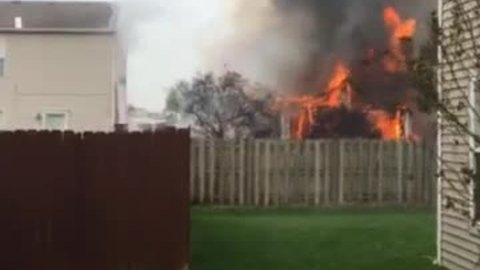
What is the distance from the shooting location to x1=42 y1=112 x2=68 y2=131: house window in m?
33.8

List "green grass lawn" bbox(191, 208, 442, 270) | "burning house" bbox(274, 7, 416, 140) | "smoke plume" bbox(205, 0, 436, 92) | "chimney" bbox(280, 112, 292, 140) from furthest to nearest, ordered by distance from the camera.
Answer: "smoke plume" bbox(205, 0, 436, 92), "chimney" bbox(280, 112, 292, 140), "burning house" bbox(274, 7, 416, 140), "green grass lawn" bbox(191, 208, 442, 270)

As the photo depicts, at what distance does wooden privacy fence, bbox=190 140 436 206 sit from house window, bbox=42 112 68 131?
10657 mm

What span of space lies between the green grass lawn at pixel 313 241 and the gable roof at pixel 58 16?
15.7 metres

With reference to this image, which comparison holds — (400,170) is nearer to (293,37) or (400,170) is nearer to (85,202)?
(85,202)

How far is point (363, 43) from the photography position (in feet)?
139

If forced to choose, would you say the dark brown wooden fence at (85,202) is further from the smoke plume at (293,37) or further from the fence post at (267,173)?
the smoke plume at (293,37)

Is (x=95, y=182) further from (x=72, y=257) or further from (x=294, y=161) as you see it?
(x=294, y=161)

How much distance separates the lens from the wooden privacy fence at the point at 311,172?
79.2ft

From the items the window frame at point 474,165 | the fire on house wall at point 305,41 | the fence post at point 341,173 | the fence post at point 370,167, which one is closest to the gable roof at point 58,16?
the fire on house wall at point 305,41

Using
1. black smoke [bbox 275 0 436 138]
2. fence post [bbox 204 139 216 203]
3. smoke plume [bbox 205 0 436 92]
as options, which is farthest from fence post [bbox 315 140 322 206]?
smoke plume [bbox 205 0 436 92]

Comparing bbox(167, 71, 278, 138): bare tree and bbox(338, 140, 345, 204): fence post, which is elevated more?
bbox(167, 71, 278, 138): bare tree

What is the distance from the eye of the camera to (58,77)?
3447cm

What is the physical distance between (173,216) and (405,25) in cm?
2900

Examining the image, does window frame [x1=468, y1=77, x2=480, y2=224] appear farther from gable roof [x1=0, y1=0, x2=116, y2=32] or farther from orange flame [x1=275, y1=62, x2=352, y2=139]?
orange flame [x1=275, y1=62, x2=352, y2=139]
